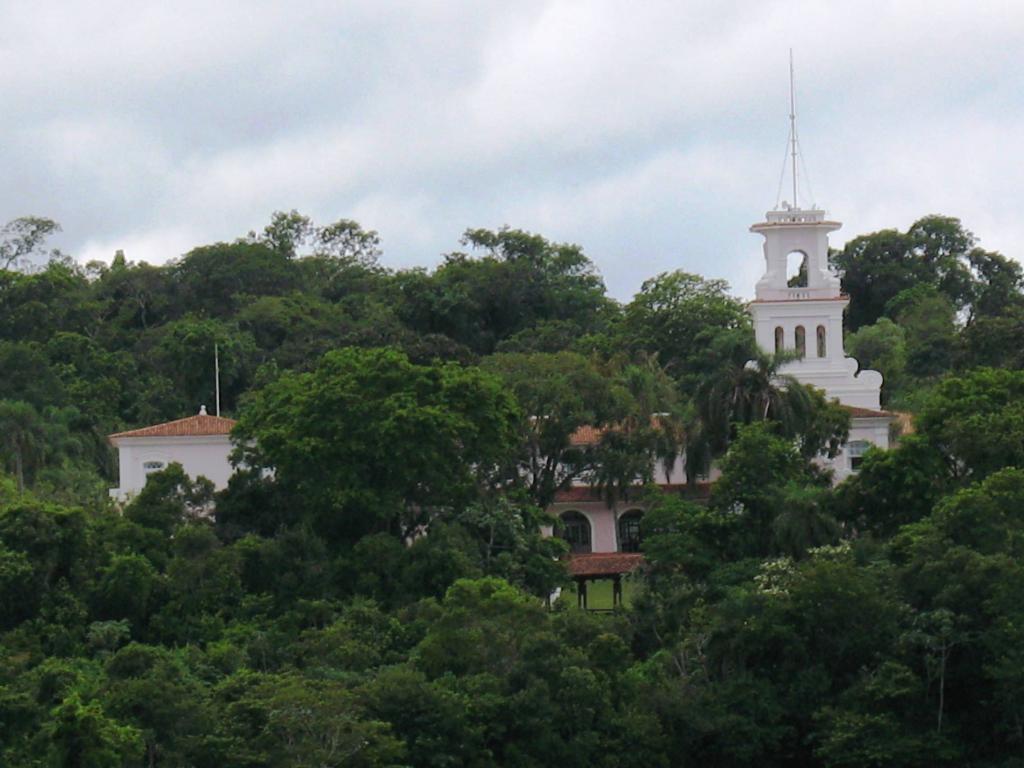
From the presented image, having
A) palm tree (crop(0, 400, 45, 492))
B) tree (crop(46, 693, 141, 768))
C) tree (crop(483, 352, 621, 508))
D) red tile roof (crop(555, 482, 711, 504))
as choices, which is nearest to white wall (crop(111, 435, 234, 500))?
palm tree (crop(0, 400, 45, 492))

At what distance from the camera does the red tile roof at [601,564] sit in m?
57.6

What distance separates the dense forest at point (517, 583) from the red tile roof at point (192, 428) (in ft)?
8.03

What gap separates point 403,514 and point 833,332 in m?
15.9

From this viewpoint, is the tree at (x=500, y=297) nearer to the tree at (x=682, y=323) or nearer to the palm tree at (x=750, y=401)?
the tree at (x=682, y=323)

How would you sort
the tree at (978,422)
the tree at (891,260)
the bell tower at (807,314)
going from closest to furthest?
the tree at (978,422), the bell tower at (807,314), the tree at (891,260)

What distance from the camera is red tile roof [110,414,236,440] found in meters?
63.1

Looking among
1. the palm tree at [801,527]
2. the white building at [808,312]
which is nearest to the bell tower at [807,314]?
the white building at [808,312]

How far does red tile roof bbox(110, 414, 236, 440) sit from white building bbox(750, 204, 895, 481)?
13.1m

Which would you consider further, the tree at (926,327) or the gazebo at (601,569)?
the tree at (926,327)

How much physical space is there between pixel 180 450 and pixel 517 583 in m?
13.1

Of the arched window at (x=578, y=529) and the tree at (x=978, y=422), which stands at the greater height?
the tree at (x=978, y=422)

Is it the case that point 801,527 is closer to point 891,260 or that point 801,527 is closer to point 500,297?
point 500,297

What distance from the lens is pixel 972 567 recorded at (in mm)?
47750

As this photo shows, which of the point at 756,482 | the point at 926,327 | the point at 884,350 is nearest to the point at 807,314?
the point at 756,482
